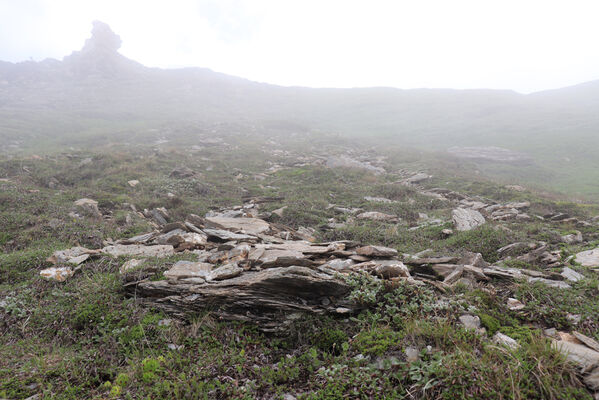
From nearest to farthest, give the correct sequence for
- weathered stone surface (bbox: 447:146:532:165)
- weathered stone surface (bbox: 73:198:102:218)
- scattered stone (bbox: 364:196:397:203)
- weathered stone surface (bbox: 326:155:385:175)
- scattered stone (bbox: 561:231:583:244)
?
scattered stone (bbox: 561:231:583:244) → weathered stone surface (bbox: 73:198:102:218) → scattered stone (bbox: 364:196:397:203) → weathered stone surface (bbox: 326:155:385:175) → weathered stone surface (bbox: 447:146:532:165)

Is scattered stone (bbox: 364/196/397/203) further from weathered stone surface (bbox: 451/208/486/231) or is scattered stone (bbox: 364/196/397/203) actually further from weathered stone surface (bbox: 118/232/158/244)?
weathered stone surface (bbox: 118/232/158/244)

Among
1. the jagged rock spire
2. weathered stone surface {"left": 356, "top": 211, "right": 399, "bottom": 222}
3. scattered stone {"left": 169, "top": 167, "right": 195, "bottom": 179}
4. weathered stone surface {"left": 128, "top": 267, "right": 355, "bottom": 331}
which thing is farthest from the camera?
the jagged rock spire

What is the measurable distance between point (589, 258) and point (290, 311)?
6330mm

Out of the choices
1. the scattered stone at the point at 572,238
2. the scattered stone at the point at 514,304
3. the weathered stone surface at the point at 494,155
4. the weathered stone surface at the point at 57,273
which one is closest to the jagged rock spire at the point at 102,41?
the weathered stone surface at the point at 494,155

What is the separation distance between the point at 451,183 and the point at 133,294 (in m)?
17.7

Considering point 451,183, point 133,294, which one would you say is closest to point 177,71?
point 451,183

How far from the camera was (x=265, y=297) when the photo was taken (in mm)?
4441

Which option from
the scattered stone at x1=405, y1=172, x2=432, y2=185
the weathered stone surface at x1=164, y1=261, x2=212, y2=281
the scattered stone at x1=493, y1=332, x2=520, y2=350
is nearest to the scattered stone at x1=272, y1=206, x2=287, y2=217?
the weathered stone surface at x1=164, y1=261, x2=212, y2=281

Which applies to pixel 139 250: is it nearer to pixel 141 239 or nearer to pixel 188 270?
pixel 141 239

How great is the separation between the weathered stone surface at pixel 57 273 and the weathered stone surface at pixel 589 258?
391 inches

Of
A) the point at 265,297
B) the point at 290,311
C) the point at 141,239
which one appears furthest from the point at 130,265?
the point at 290,311

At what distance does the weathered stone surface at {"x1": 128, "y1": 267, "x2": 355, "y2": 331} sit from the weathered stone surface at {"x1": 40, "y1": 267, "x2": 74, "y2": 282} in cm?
177

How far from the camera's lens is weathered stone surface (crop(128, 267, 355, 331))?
4.34 m

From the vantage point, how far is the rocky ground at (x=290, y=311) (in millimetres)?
3090
